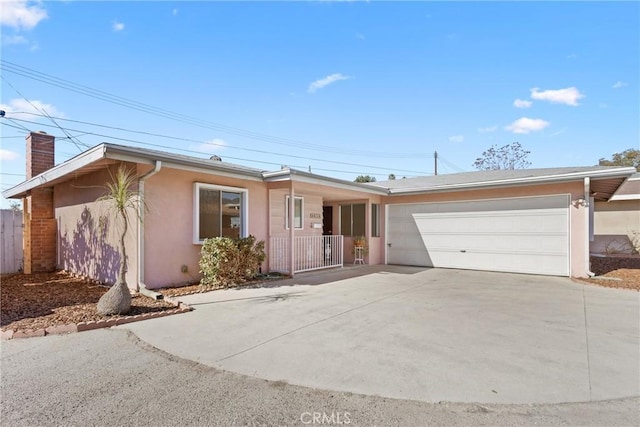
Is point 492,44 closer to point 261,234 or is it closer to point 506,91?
point 506,91

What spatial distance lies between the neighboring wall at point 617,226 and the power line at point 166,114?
53.8 feet

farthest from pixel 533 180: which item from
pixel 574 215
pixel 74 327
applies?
pixel 74 327

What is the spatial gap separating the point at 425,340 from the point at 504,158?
30019 mm

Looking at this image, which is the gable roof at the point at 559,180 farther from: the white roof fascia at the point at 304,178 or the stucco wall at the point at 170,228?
the stucco wall at the point at 170,228

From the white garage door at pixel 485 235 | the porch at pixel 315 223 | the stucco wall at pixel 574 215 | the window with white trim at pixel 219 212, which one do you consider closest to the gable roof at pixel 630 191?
the stucco wall at pixel 574 215

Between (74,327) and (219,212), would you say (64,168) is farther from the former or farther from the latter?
(74,327)

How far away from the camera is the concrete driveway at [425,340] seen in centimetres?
300

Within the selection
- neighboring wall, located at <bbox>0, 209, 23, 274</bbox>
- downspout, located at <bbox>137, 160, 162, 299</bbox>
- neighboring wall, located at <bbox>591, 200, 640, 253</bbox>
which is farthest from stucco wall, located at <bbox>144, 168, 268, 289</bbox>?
neighboring wall, located at <bbox>591, 200, 640, 253</bbox>

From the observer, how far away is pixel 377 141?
66.3 feet

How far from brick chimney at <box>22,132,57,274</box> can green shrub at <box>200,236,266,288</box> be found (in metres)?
6.64

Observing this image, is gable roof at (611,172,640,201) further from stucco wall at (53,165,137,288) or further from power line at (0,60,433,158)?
stucco wall at (53,165,137,288)

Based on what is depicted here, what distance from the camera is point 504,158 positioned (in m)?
29.0

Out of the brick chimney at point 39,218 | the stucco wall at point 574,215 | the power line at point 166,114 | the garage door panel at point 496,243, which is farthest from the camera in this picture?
the power line at point 166,114

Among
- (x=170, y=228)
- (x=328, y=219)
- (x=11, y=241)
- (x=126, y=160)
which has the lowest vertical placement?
(x=11, y=241)
